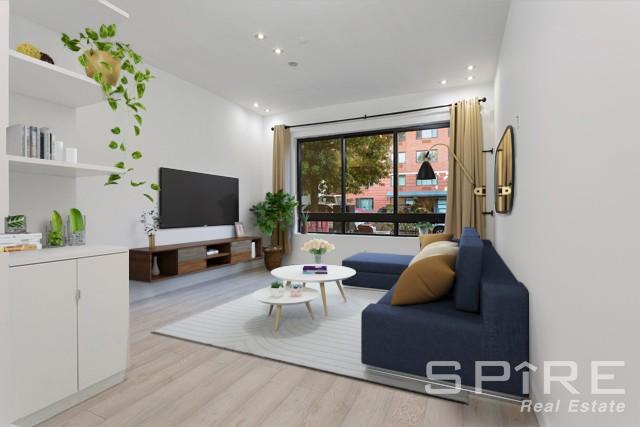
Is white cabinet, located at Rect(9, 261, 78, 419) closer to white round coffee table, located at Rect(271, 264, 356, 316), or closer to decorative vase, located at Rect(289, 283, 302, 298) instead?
decorative vase, located at Rect(289, 283, 302, 298)

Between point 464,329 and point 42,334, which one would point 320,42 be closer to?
point 464,329

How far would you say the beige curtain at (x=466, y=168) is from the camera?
4.60 metres

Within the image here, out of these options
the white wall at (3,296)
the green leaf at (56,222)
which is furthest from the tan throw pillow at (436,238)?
the white wall at (3,296)

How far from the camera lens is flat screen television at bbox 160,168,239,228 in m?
4.32

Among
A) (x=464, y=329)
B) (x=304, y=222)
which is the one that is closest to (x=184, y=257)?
(x=304, y=222)

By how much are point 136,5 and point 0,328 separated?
→ 3.07 meters

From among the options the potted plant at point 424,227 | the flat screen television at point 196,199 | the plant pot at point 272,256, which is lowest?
the plant pot at point 272,256

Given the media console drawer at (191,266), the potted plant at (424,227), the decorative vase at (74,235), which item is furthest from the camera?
the potted plant at (424,227)

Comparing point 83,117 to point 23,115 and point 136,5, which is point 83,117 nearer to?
point 136,5

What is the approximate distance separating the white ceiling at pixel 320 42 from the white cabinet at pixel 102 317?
93.6 inches

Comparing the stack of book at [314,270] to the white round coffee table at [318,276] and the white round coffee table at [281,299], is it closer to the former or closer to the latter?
the white round coffee table at [318,276]

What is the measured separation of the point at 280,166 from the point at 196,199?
176 cm

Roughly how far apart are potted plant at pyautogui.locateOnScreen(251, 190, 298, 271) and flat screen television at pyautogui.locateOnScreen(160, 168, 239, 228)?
462mm

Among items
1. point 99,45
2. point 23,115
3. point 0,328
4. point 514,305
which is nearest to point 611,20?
point 514,305
